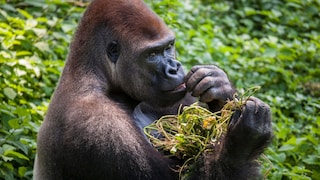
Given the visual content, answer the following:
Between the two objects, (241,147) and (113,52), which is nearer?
(241,147)

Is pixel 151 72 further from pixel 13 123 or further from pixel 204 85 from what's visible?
pixel 13 123

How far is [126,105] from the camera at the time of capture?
4.84 meters

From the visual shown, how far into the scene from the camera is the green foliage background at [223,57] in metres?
5.49

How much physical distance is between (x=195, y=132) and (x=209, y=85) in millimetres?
321

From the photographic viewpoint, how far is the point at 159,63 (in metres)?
4.77

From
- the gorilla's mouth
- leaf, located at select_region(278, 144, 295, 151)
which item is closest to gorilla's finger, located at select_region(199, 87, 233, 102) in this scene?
the gorilla's mouth

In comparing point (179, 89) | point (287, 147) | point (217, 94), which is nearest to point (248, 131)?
point (217, 94)

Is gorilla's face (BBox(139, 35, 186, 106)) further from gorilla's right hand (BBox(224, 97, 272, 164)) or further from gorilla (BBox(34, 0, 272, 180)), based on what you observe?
gorilla's right hand (BBox(224, 97, 272, 164))

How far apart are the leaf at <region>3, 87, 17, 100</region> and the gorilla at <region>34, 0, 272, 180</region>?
3.51 feet

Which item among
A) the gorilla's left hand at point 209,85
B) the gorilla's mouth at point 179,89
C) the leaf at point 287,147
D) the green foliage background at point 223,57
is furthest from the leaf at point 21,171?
the leaf at point 287,147

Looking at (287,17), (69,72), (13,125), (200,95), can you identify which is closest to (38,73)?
(13,125)

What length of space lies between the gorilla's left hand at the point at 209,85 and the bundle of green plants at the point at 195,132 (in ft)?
0.30

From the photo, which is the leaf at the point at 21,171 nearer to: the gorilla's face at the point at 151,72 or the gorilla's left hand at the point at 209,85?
the gorilla's face at the point at 151,72

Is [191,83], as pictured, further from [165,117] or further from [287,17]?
[287,17]
